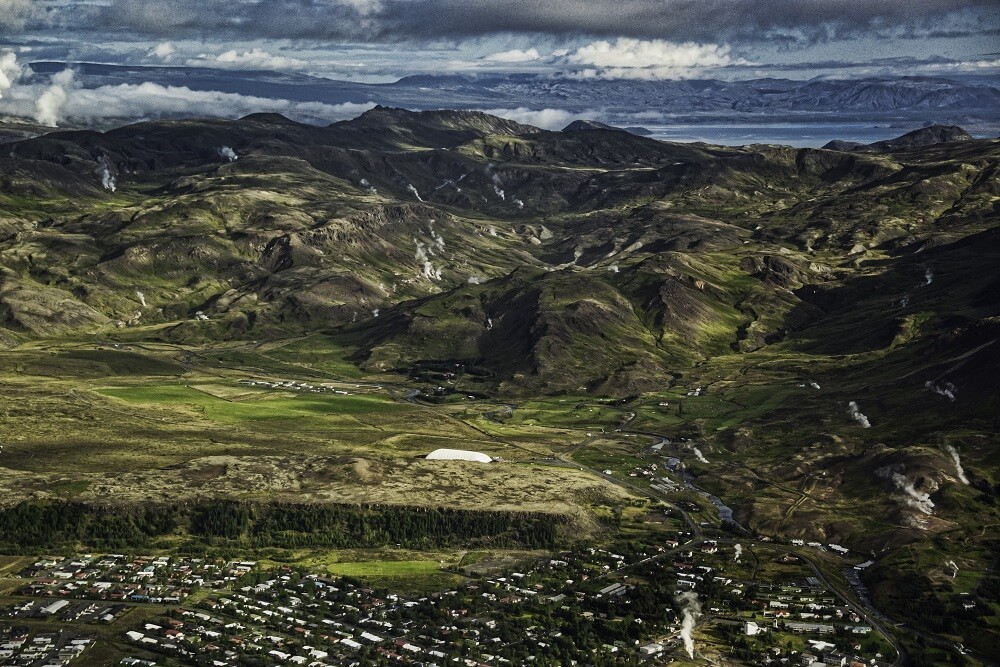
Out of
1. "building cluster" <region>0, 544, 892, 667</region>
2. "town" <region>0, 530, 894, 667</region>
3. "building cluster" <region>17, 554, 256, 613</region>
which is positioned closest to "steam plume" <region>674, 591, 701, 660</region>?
"town" <region>0, 530, 894, 667</region>

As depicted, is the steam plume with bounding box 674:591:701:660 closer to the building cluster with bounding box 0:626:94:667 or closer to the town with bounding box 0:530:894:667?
the town with bounding box 0:530:894:667

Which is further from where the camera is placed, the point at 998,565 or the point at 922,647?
the point at 998,565

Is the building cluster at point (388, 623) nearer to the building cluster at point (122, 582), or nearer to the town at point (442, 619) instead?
the town at point (442, 619)

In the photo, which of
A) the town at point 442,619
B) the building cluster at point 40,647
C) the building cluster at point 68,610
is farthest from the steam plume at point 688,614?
the building cluster at point 68,610

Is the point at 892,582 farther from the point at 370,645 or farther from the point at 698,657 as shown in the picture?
the point at 370,645

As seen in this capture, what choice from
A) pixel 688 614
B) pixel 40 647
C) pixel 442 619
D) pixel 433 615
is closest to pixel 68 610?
pixel 40 647

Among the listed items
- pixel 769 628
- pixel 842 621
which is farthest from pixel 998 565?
pixel 769 628

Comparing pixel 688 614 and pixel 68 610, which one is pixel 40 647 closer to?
pixel 68 610
